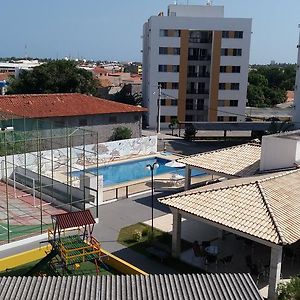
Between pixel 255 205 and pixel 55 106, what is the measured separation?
26.8 m

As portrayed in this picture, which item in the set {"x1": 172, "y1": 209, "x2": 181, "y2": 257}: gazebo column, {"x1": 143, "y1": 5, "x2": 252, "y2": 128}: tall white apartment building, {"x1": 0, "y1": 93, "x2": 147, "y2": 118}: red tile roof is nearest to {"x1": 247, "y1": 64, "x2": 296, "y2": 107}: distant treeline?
{"x1": 143, "y1": 5, "x2": 252, "y2": 128}: tall white apartment building

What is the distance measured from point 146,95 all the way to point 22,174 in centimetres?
3461

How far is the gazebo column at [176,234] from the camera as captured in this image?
1908 cm

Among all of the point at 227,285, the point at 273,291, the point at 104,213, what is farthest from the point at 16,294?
the point at 104,213

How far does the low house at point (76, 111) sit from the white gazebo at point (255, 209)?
20948 millimetres

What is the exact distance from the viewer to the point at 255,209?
56.1 ft

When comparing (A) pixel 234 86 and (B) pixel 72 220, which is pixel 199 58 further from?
(B) pixel 72 220

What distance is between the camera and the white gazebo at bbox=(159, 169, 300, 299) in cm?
1559

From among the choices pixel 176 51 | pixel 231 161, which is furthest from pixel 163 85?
pixel 231 161

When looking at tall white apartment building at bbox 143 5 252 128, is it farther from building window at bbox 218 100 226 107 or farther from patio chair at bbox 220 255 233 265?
patio chair at bbox 220 255 233 265

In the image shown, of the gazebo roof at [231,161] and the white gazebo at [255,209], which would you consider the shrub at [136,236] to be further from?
the gazebo roof at [231,161]

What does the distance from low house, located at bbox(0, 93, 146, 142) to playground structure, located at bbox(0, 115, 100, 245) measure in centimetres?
429

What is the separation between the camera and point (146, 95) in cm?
6216

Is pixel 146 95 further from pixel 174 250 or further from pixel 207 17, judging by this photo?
pixel 174 250
